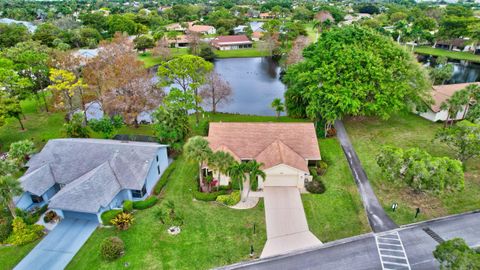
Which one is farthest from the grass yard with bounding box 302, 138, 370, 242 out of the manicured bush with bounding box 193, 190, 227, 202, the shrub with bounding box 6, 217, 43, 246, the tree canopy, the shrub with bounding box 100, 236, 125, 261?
the shrub with bounding box 6, 217, 43, 246

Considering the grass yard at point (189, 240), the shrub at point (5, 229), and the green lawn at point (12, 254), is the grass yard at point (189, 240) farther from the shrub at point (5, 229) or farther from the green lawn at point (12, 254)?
the shrub at point (5, 229)

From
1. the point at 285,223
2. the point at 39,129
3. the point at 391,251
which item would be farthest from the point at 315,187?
the point at 39,129

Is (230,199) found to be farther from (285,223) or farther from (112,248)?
(112,248)

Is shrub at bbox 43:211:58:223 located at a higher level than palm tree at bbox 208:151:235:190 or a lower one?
lower

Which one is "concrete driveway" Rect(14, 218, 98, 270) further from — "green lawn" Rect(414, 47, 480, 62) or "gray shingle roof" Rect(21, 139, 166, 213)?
"green lawn" Rect(414, 47, 480, 62)

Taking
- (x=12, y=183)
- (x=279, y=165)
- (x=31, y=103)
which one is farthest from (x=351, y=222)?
(x=31, y=103)

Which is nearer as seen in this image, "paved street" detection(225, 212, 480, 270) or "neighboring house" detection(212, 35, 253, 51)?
"paved street" detection(225, 212, 480, 270)

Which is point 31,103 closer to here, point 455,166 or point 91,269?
point 91,269
